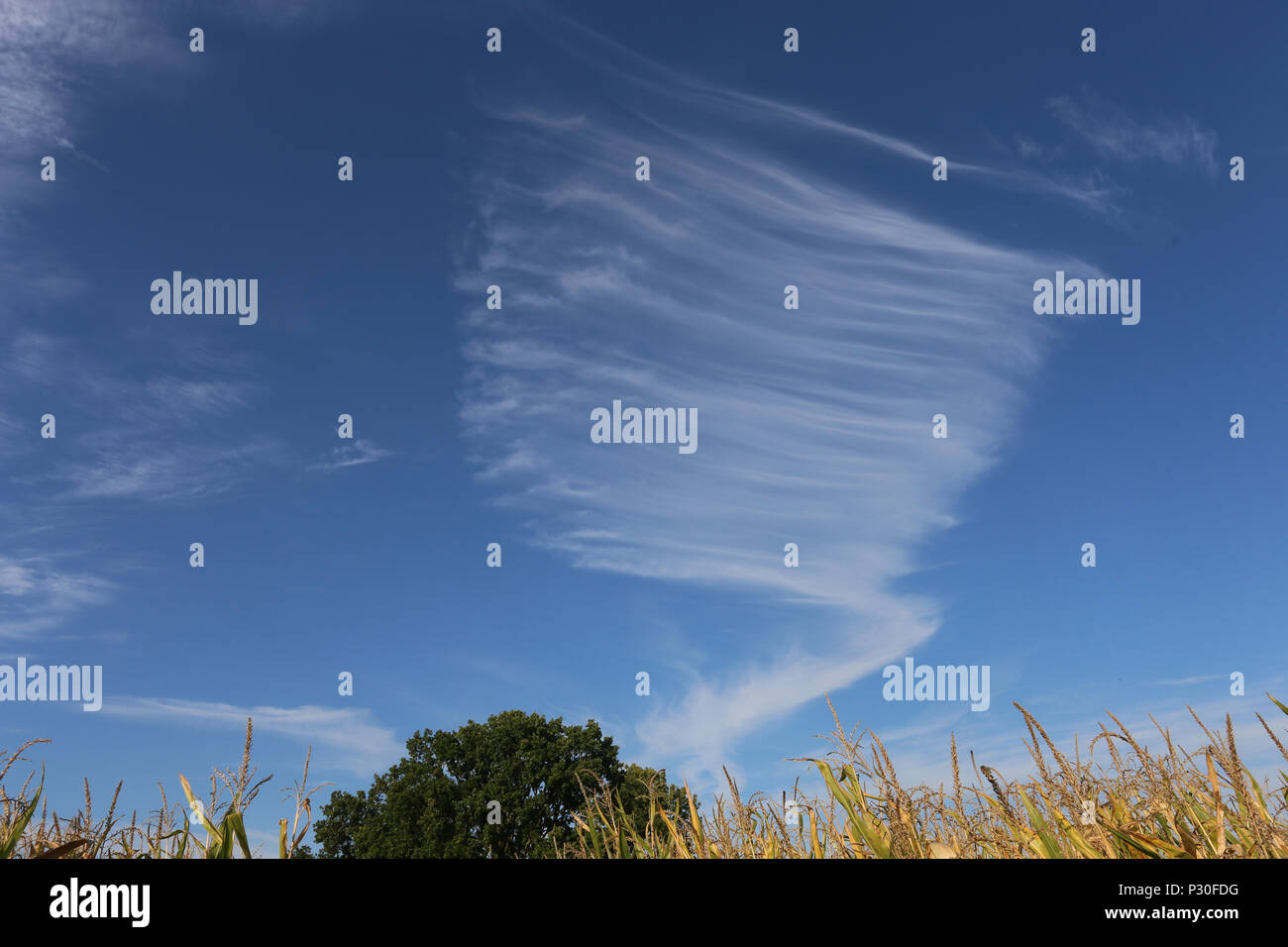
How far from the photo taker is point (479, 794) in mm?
44594

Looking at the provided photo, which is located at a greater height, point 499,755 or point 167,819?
point 167,819

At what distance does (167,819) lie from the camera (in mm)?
4973

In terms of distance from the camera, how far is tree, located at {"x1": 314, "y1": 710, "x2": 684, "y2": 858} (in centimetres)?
4331

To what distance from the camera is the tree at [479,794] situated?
4331 cm
